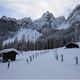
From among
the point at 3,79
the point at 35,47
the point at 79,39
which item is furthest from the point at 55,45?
the point at 3,79

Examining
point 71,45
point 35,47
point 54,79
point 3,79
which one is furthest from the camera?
point 35,47

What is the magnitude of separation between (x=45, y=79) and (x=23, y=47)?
423ft

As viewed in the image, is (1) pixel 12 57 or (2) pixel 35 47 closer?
(1) pixel 12 57

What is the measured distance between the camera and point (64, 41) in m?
144

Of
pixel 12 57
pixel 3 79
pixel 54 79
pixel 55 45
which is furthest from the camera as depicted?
pixel 55 45

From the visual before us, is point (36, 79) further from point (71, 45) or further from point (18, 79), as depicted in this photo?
point (71, 45)

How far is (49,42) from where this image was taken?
462 ft

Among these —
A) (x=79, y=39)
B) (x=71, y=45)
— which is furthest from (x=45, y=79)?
(x=79, y=39)

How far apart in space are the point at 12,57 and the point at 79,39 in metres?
152

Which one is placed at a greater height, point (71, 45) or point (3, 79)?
point (71, 45)

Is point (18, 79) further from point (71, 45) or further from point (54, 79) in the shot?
point (71, 45)

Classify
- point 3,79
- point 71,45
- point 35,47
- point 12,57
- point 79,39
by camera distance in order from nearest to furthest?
Answer: point 3,79 → point 12,57 → point 71,45 → point 35,47 → point 79,39

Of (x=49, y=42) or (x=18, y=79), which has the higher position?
(x=49, y=42)

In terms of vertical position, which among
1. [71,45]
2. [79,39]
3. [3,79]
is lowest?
[3,79]
